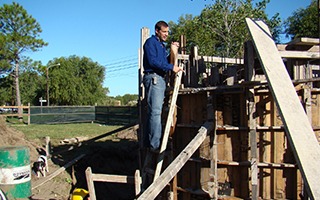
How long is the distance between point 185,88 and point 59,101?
4695 cm

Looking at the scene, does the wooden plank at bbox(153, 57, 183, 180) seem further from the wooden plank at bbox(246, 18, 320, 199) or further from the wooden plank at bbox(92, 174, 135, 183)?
the wooden plank at bbox(246, 18, 320, 199)

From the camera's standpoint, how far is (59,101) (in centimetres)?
4784

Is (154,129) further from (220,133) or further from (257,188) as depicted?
(257,188)

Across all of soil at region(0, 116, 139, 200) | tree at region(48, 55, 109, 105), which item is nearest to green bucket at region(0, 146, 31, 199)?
soil at region(0, 116, 139, 200)

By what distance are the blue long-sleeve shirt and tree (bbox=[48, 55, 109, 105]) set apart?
45.5m

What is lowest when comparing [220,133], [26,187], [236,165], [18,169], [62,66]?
[26,187]

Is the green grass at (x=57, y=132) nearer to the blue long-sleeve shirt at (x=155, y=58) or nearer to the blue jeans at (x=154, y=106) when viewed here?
the blue jeans at (x=154, y=106)

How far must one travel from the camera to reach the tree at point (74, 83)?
46750 mm

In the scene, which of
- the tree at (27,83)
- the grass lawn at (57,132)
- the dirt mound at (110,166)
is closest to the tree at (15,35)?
the tree at (27,83)

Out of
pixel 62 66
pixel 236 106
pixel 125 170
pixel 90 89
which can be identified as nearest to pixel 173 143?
pixel 236 106

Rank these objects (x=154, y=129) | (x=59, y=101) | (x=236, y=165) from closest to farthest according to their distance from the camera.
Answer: (x=154, y=129), (x=236, y=165), (x=59, y=101)

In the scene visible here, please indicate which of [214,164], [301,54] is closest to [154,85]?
[214,164]

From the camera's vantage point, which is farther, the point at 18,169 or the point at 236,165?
the point at 18,169

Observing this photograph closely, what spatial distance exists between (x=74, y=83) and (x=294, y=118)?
50392 millimetres
